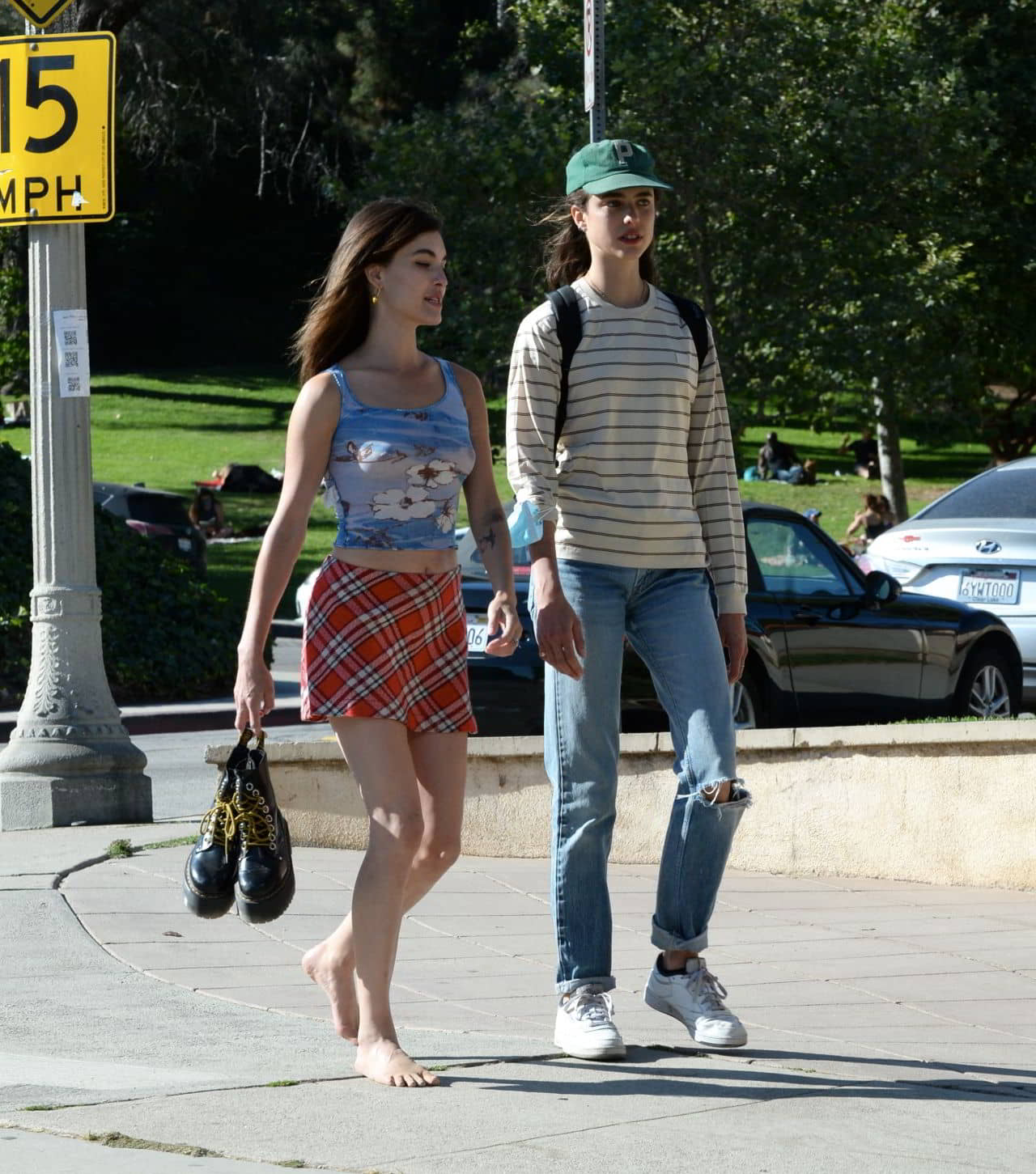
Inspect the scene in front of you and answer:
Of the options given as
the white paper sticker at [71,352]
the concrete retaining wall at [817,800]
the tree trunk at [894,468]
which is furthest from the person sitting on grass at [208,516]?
the concrete retaining wall at [817,800]

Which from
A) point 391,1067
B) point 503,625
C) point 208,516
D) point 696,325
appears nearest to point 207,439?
point 208,516

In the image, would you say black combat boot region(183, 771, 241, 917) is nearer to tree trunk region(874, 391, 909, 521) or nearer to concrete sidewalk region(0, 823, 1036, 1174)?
concrete sidewalk region(0, 823, 1036, 1174)

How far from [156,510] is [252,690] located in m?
21.7

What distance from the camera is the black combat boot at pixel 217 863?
434cm

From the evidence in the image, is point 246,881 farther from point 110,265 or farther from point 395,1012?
point 110,265

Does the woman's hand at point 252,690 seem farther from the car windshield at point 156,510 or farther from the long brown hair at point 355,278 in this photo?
the car windshield at point 156,510

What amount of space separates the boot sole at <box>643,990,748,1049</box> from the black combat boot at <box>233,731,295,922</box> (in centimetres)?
99

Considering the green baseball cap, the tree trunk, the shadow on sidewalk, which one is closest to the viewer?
the shadow on sidewalk

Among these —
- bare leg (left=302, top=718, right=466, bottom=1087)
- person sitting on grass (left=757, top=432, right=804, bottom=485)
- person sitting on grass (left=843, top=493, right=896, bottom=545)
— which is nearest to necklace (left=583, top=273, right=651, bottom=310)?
bare leg (left=302, top=718, right=466, bottom=1087)

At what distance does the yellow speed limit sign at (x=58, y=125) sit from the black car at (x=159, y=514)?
16272 millimetres

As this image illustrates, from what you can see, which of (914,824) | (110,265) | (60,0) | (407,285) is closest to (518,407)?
(407,285)

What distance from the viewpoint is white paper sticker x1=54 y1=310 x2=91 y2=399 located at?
8820 mm

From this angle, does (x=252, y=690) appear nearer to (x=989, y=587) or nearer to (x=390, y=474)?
(x=390, y=474)

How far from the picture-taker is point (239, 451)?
45.3m
